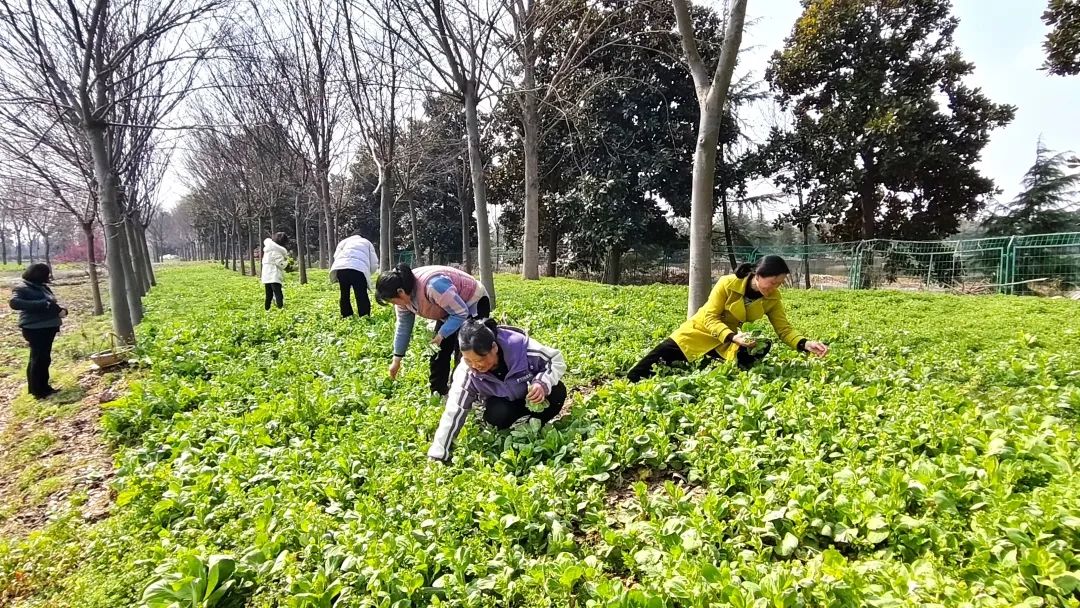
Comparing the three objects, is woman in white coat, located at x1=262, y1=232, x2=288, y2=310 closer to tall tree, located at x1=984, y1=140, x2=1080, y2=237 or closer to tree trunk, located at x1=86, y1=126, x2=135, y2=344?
tree trunk, located at x1=86, y1=126, x2=135, y2=344

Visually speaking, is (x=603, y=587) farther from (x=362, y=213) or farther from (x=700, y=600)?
(x=362, y=213)

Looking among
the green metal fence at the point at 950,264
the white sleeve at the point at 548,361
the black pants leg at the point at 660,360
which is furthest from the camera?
the green metal fence at the point at 950,264

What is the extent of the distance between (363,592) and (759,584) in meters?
1.53

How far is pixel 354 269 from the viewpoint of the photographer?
779cm

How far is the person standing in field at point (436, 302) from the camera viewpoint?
3.87 metres

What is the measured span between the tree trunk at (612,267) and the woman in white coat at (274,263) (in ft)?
37.3

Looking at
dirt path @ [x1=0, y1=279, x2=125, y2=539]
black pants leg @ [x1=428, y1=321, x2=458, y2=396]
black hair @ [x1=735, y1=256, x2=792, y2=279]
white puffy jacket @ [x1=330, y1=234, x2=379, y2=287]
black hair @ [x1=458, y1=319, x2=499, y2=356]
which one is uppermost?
white puffy jacket @ [x1=330, y1=234, x2=379, y2=287]

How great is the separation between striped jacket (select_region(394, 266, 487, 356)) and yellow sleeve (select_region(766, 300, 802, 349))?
2.37 m

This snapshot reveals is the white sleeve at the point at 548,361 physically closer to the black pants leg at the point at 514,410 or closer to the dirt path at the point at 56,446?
the black pants leg at the point at 514,410

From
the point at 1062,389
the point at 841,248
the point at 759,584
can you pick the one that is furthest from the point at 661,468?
the point at 841,248

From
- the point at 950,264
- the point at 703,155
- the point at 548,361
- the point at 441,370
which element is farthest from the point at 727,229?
the point at 548,361

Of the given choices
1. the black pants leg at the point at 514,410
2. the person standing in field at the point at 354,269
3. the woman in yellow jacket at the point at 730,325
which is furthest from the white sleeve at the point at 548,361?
the person standing in field at the point at 354,269

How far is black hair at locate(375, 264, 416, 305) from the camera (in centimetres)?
375

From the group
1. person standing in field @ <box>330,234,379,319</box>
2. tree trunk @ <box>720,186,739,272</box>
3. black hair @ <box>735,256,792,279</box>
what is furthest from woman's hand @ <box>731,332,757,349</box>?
tree trunk @ <box>720,186,739,272</box>
